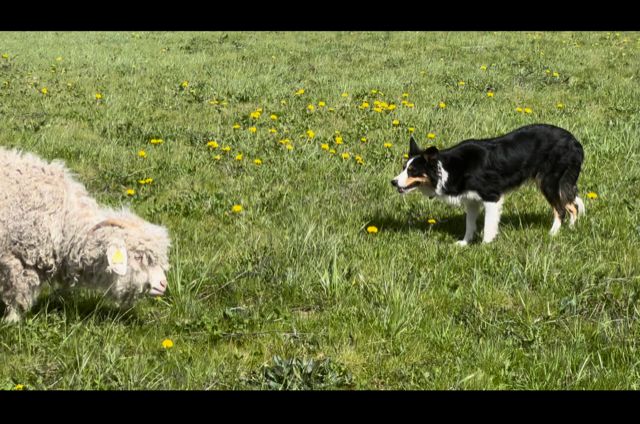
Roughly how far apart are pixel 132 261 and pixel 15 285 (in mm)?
877

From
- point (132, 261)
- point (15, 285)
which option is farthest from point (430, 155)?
point (15, 285)

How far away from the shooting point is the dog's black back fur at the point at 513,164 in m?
6.70

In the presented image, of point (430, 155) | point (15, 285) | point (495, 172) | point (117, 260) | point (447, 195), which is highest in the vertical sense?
point (430, 155)

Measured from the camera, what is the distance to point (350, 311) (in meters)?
4.79

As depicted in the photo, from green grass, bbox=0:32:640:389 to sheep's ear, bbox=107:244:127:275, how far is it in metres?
0.41

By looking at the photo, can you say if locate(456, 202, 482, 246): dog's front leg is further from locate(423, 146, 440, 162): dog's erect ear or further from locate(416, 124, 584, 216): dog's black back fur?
locate(423, 146, 440, 162): dog's erect ear

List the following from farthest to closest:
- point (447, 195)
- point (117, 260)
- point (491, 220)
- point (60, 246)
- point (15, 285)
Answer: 1. point (447, 195)
2. point (491, 220)
3. point (60, 246)
4. point (15, 285)
5. point (117, 260)

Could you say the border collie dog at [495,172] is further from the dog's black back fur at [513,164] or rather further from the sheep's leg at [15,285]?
the sheep's leg at [15,285]

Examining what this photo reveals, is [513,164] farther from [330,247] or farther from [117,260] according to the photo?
[117,260]

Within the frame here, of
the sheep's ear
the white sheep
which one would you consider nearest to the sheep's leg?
the white sheep

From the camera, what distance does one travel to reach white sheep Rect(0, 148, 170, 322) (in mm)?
4662

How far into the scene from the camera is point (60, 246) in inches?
191

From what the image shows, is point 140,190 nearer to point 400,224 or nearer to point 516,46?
point 400,224

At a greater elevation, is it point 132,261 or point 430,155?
point 430,155
